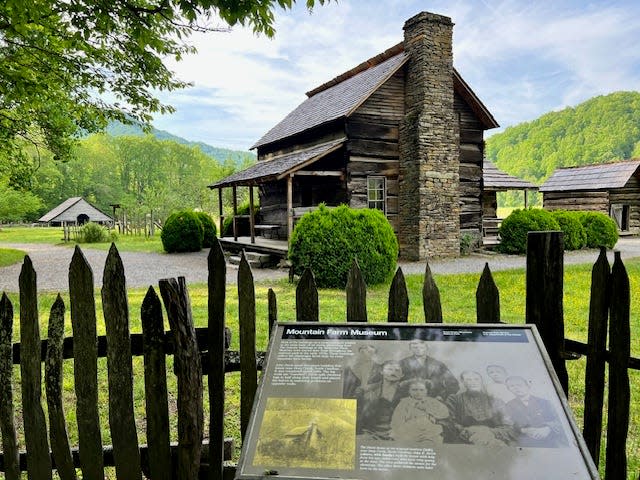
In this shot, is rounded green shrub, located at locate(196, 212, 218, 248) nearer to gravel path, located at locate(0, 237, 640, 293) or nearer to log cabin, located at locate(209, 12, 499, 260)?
gravel path, located at locate(0, 237, 640, 293)

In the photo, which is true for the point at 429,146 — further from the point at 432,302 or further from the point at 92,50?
the point at 432,302

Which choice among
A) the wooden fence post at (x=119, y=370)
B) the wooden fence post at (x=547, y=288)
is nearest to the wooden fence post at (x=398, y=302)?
the wooden fence post at (x=547, y=288)

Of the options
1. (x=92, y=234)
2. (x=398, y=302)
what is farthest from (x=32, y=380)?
(x=92, y=234)

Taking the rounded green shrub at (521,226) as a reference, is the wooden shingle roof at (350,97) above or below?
above

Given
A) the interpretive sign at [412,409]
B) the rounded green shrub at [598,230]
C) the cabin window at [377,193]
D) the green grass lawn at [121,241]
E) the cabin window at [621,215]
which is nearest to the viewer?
the interpretive sign at [412,409]

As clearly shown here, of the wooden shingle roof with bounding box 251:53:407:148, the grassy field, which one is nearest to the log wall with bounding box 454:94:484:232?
the wooden shingle roof with bounding box 251:53:407:148

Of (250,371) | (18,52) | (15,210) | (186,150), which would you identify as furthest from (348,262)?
(186,150)

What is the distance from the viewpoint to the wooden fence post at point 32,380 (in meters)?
2.43

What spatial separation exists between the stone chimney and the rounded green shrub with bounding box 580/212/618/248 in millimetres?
7285

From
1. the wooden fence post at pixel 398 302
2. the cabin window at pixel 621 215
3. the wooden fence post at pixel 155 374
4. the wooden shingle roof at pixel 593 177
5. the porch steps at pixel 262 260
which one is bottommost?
the porch steps at pixel 262 260

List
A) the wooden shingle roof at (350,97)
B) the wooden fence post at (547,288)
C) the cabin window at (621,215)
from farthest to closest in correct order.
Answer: the cabin window at (621,215), the wooden shingle roof at (350,97), the wooden fence post at (547,288)

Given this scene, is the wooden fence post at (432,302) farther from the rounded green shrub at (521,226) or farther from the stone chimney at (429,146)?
the rounded green shrub at (521,226)

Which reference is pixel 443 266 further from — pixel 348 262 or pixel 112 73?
pixel 112 73

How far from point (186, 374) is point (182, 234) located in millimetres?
20918
